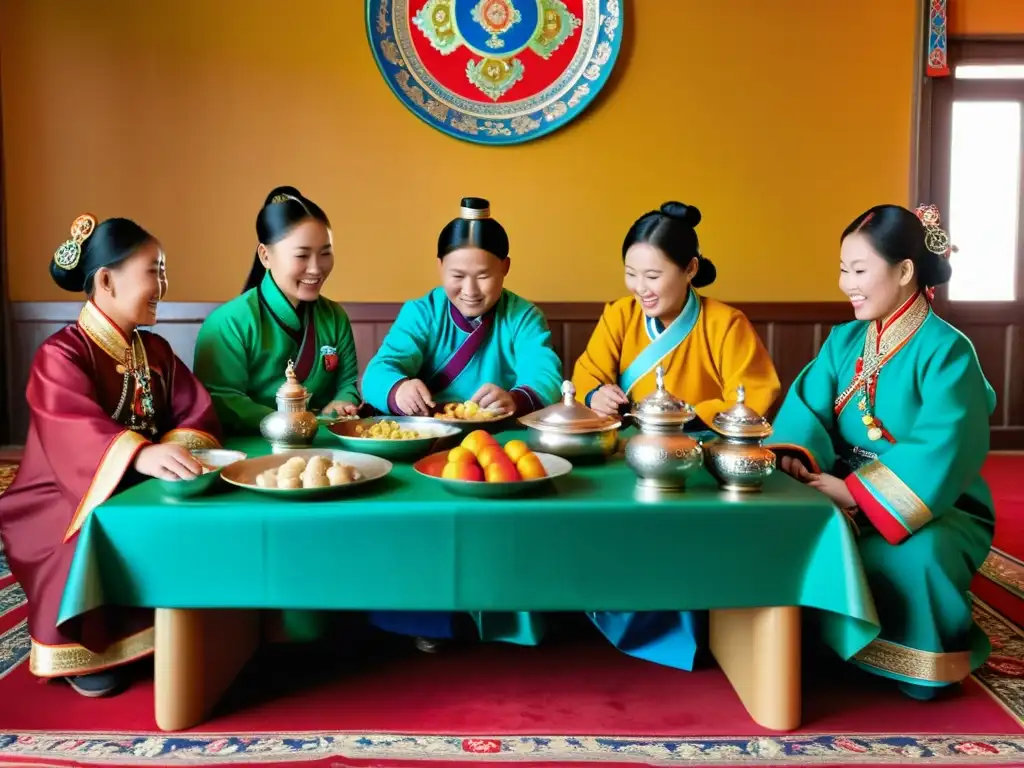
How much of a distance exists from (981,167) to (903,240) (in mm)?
3174

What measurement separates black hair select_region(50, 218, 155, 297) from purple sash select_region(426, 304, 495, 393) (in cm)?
91

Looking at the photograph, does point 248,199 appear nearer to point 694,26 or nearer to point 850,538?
point 694,26

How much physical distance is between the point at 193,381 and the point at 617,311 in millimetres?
1184

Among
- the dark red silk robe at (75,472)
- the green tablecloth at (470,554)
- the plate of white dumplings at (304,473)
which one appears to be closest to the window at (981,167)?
the green tablecloth at (470,554)

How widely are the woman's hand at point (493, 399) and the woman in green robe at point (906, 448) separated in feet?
2.23

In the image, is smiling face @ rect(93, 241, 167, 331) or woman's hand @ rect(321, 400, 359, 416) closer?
smiling face @ rect(93, 241, 167, 331)

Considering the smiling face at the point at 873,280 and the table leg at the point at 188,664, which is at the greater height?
the smiling face at the point at 873,280

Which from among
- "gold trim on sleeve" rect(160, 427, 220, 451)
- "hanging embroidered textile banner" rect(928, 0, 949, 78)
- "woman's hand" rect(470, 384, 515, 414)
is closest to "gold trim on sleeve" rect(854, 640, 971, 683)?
"woman's hand" rect(470, 384, 515, 414)

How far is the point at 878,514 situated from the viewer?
5.55ft

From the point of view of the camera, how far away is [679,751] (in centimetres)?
154

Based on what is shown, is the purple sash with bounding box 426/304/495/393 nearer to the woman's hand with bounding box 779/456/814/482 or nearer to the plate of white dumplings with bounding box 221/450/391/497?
the plate of white dumplings with bounding box 221/450/391/497

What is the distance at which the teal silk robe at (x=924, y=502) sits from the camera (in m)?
1.68

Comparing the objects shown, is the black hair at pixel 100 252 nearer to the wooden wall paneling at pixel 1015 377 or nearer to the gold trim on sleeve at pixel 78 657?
the gold trim on sleeve at pixel 78 657

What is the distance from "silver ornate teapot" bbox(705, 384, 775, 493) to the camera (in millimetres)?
1521
